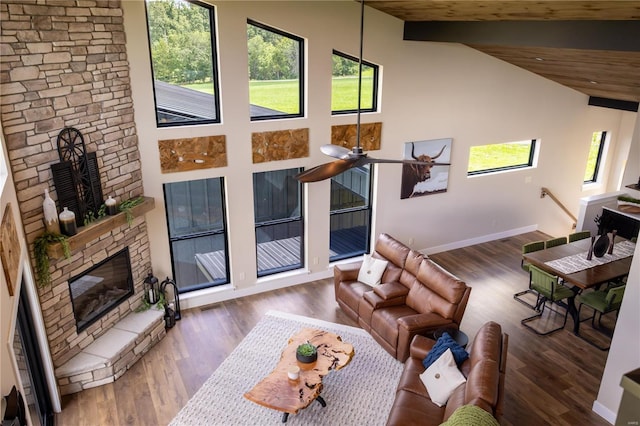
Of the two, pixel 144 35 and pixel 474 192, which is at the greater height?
pixel 144 35

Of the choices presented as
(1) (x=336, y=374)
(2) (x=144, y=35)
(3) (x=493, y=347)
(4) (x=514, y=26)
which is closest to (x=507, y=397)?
(3) (x=493, y=347)

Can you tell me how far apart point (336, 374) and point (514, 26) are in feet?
15.8

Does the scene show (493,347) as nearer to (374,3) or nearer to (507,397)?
(507,397)

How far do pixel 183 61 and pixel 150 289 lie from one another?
10.6 feet

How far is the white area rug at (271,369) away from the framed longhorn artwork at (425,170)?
2.94 meters

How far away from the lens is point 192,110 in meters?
6.89

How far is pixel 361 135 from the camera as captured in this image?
314 inches

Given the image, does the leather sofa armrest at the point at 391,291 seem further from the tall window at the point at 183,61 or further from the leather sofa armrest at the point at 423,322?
the tall window at the point at 183,61

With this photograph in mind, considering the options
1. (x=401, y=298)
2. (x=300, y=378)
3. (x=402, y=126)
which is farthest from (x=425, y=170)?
(x=300, y=378)

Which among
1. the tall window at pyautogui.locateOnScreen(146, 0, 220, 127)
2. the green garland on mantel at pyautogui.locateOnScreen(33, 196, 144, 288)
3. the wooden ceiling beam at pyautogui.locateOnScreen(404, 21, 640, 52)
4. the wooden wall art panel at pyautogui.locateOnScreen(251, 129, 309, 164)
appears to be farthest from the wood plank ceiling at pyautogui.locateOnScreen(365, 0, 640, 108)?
the green garland on mantel at pyautogui.locateOnScreen(33, 196, 144, 288)

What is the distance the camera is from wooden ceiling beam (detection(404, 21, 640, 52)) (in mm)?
4887

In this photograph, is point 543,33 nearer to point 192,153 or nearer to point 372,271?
point 372,271

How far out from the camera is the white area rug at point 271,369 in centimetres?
551

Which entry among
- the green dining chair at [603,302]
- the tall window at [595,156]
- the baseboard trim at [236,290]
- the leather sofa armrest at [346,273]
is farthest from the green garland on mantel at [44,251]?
the tall window at [595,156]
